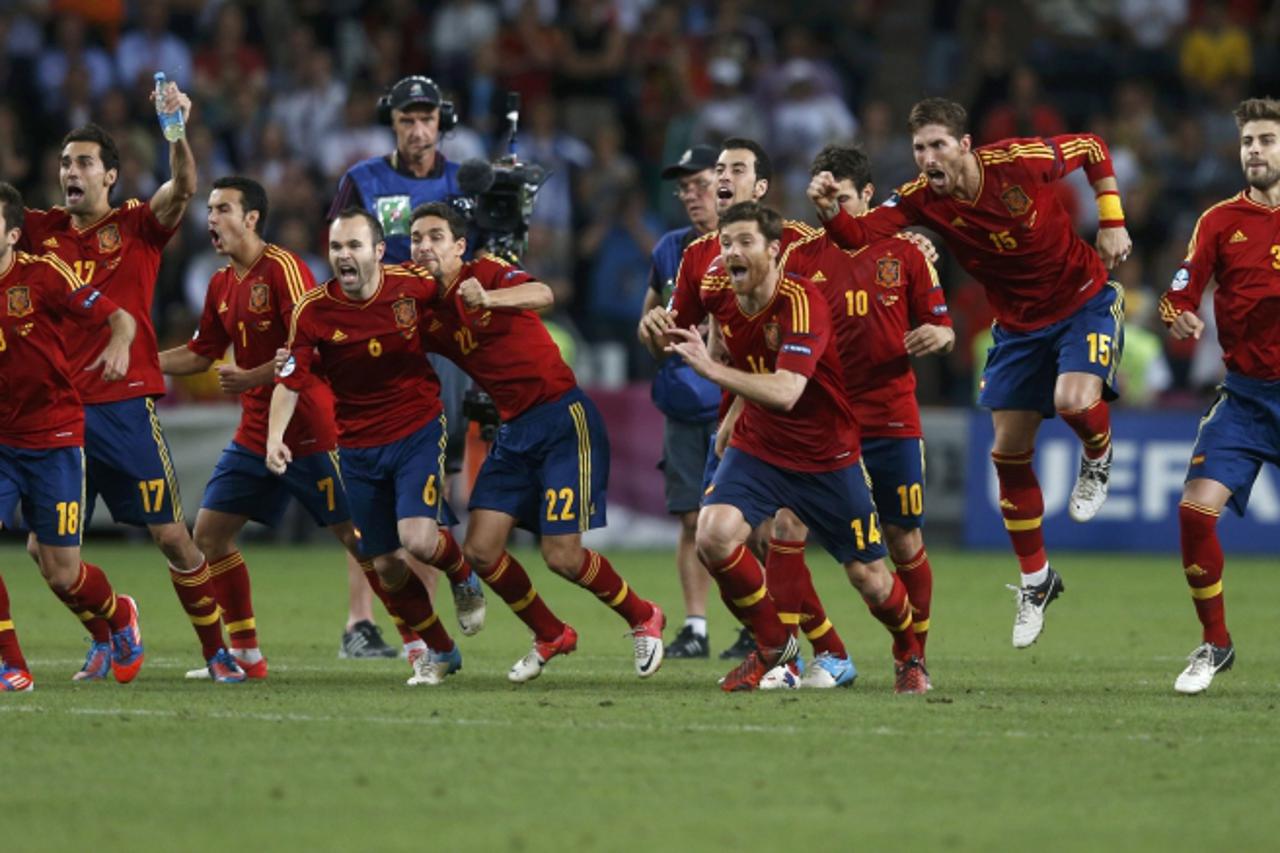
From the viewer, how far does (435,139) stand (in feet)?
39.6

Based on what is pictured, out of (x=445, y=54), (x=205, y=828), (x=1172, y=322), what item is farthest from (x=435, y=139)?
(x=445, y=54)

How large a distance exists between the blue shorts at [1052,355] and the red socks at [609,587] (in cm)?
201

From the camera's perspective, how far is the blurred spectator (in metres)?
21.2

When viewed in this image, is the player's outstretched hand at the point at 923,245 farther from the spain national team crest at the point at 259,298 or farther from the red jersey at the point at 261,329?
the spain national team crest at the point at 259,298

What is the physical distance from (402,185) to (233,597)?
2.53 m

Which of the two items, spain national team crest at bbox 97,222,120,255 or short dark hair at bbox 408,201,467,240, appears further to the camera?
spain national team crest at bbox 97,222,120,255

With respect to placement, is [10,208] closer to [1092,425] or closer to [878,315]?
[878,315]

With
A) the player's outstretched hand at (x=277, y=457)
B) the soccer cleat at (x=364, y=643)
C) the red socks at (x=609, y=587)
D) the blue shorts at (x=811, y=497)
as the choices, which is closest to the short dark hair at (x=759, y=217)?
the blue shorts at (x=811, y=497)

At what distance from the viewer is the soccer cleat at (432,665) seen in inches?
400

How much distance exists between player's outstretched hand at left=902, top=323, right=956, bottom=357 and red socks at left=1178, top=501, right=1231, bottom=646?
4.28 ft

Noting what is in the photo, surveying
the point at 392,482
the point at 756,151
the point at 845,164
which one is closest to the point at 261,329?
the point at 392,482

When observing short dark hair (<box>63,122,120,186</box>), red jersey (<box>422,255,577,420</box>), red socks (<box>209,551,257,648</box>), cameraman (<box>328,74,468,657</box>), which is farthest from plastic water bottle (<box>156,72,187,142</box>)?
red socks (<box>209,551,257,648</box>)

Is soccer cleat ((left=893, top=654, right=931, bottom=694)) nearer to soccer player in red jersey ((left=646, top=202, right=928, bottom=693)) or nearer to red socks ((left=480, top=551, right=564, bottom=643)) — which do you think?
soccer player in red jersey ((left=646, top=202, right=928, bottom=693))

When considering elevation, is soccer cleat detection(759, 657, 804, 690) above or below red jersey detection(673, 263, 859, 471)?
below
